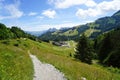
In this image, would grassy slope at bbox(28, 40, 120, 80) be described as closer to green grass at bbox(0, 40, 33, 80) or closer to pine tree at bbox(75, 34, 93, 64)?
green grass at bbox(0, 40, 33, 80)

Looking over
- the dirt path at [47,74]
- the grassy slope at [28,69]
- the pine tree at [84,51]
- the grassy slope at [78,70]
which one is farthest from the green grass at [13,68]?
the pine tree at [84,51]

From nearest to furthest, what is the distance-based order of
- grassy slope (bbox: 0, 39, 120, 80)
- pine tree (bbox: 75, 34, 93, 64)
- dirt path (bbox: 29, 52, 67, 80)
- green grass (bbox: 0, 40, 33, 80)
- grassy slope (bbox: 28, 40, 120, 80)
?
green grass (bbox: 0, 40, 33, 80), grassy slope (bbox: 0, 39, 120, 80), dirt path (bbox: 29, 52, 67, 80), grassy slope (bbox: 28, 40, 120, 80), pine tree (bbox: 75, 34, 93, 64)

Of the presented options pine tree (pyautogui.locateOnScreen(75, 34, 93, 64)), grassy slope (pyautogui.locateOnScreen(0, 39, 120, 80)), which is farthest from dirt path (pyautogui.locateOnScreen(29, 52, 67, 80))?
pine tree (pyautogui.locateOnScreen(75, 34, 93, 64))

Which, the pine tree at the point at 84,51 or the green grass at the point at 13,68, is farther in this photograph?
the pine tree at the point at 84,51

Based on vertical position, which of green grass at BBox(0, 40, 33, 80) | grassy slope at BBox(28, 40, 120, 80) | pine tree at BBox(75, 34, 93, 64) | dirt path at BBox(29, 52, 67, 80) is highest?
green grass at BBox(0, 40, 33, 80)

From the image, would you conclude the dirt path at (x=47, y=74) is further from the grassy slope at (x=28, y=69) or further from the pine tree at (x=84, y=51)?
the pine tree at (x=84, y=51)

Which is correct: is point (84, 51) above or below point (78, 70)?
below

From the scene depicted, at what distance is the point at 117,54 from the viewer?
75.0 m

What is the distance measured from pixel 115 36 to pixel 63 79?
369 ft

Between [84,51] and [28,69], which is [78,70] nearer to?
[28,69]

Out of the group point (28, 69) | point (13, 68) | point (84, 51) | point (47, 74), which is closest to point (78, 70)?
point (47, 74)

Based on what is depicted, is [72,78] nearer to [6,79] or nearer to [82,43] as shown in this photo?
[6,79]

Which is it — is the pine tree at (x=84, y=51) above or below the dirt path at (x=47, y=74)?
below

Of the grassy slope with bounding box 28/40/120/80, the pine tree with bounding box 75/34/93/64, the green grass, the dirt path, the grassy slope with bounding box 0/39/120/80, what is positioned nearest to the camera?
the green grass
